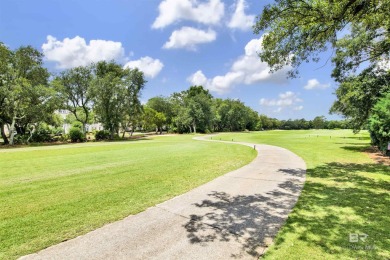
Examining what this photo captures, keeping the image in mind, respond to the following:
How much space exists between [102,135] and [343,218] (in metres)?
41.9

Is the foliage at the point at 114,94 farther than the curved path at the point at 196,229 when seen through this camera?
Yes

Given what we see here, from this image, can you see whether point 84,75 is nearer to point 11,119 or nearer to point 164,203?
point 11,119

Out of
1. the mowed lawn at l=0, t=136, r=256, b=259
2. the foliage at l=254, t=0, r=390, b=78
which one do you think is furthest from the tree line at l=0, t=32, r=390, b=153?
the mowed lawn at l=0, t=136, r=256, b=259

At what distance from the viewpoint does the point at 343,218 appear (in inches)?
185

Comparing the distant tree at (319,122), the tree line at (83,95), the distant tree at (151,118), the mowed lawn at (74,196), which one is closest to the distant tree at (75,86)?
the tree line at (83,95)

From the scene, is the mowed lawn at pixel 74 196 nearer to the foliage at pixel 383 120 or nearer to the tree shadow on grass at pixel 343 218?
the tree shadow on grass at pixel 343 218

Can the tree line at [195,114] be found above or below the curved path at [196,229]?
above

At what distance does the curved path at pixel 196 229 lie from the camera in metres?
3.47

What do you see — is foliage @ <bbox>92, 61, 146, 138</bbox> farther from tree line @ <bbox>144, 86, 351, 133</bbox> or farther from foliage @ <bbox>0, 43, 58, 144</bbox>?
tree line @ <bbox>144, 86, 351, 133</bbox>

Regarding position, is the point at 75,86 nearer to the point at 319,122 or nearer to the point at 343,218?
the point at 343,218

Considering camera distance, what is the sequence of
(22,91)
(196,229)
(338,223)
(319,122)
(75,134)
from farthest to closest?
(319,122) → (75,134) → (22,91) → (338,223) → (196,229)

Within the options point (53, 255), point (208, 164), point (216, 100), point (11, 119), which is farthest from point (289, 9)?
point (216, 100)

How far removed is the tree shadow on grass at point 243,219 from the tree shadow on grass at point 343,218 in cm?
25

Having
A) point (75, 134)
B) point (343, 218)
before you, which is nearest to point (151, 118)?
point (75, 134)
